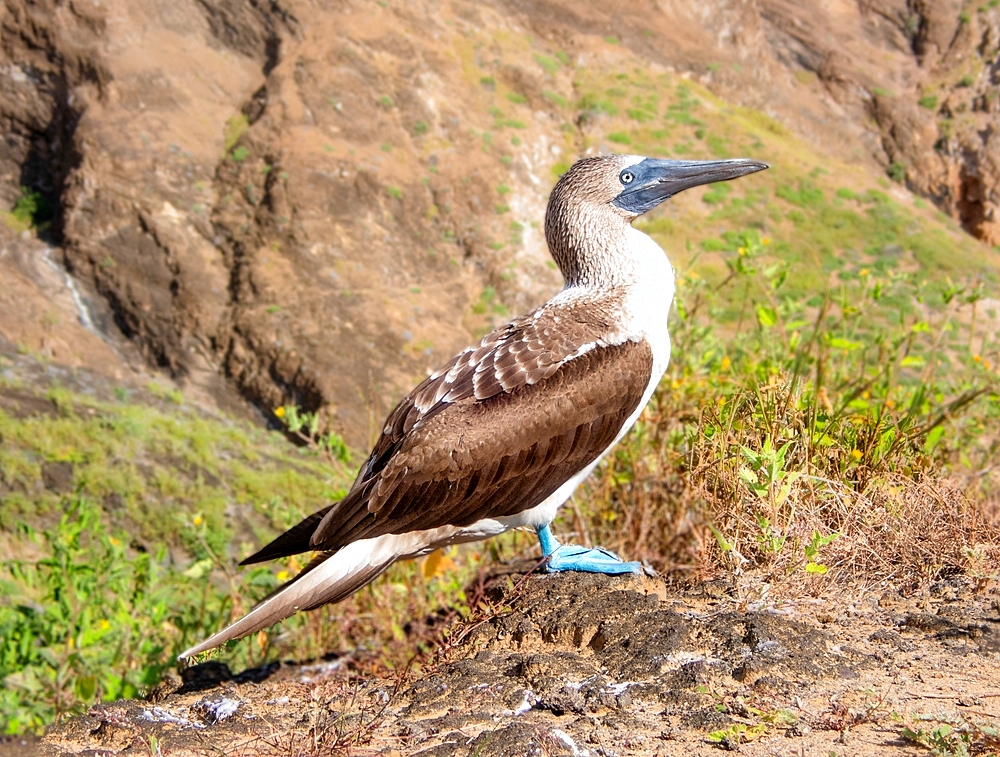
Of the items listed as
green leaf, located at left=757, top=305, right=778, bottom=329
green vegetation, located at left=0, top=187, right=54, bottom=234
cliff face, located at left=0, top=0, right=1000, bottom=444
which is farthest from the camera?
green vegetation, located at left=0, top=187, right=54, bottom=234

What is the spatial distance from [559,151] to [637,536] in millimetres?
31171

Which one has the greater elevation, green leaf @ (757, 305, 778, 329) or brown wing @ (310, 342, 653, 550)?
green leaf @ (757, 305, 778, 329)

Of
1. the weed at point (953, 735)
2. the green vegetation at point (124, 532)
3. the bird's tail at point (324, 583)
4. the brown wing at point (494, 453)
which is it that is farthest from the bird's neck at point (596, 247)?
the weed at point (953, 735)

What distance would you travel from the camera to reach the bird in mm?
3504

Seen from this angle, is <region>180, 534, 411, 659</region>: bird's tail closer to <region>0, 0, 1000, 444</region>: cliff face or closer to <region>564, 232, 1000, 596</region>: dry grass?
<region>564, 232, 1000, 596</region>: dry grass

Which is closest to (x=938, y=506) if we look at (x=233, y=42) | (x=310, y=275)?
(x=310, y=275)

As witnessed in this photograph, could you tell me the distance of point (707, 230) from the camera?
33.6m

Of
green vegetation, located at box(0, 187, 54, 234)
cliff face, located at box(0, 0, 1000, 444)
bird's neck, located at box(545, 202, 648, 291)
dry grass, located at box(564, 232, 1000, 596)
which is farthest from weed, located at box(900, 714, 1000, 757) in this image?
green vegetation, located at box(0, 187, 54, 234)

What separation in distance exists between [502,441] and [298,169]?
26.9 m

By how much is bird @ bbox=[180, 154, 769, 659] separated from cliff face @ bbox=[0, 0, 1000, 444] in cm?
1931

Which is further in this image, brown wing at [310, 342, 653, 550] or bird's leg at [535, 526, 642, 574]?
bird's leg at [535, 526, 642, 574]

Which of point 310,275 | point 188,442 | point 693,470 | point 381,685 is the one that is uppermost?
point 693,470

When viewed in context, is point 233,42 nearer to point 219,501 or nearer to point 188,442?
point 188,442

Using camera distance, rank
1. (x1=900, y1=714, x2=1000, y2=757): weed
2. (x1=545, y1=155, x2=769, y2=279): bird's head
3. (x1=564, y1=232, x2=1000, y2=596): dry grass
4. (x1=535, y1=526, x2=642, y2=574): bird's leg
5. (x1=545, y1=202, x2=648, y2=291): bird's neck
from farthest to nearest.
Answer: (x1=545, y1=155, x2=769, y2=279): bird's head → (x1=545, y1=202, x2=648, y2=291): bird's neck → (x1=535, y1=526, x2=642, y2=574): bird's leg → (x1=564, y1=232, x2=1000, y2=596): dry grass → (x1=900, y1=714, x2=1000, y2=757): weed
